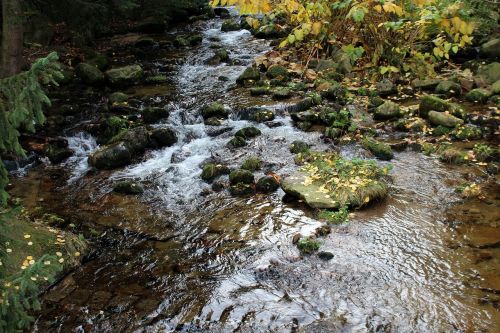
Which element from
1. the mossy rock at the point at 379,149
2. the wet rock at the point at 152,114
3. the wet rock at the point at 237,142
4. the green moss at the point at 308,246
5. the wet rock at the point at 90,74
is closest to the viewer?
the green moss at the point at 308,246

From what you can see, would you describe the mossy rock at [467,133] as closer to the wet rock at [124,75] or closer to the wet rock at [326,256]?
the wet rock at [326,256]

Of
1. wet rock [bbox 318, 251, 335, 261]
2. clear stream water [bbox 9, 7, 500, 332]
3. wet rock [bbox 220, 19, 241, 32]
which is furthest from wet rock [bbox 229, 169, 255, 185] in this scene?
wet rock [bbox 220, 19, 241, 32]

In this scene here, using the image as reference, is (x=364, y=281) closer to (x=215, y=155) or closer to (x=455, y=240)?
(x=455, y=240)

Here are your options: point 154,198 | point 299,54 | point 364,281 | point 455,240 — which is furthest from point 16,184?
point 299,54

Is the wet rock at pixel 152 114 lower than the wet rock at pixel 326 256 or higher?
higher

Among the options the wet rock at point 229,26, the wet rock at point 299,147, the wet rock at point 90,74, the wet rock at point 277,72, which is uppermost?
the wet rock at point 229,26

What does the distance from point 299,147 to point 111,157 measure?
362cm

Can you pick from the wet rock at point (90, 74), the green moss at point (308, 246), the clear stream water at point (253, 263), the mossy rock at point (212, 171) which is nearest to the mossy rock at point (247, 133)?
the clear stream water at point (253, 263)

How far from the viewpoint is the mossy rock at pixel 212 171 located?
8.09 meters

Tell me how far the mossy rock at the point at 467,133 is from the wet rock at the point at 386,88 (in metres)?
2.60

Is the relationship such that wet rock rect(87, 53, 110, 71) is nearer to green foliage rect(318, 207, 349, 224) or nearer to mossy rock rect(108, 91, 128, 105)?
mossy rock rect(108, 91, 128, 105)

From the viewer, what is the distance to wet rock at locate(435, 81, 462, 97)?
1066cm

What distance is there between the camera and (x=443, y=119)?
9.22m

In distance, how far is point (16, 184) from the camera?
26.7 feet
